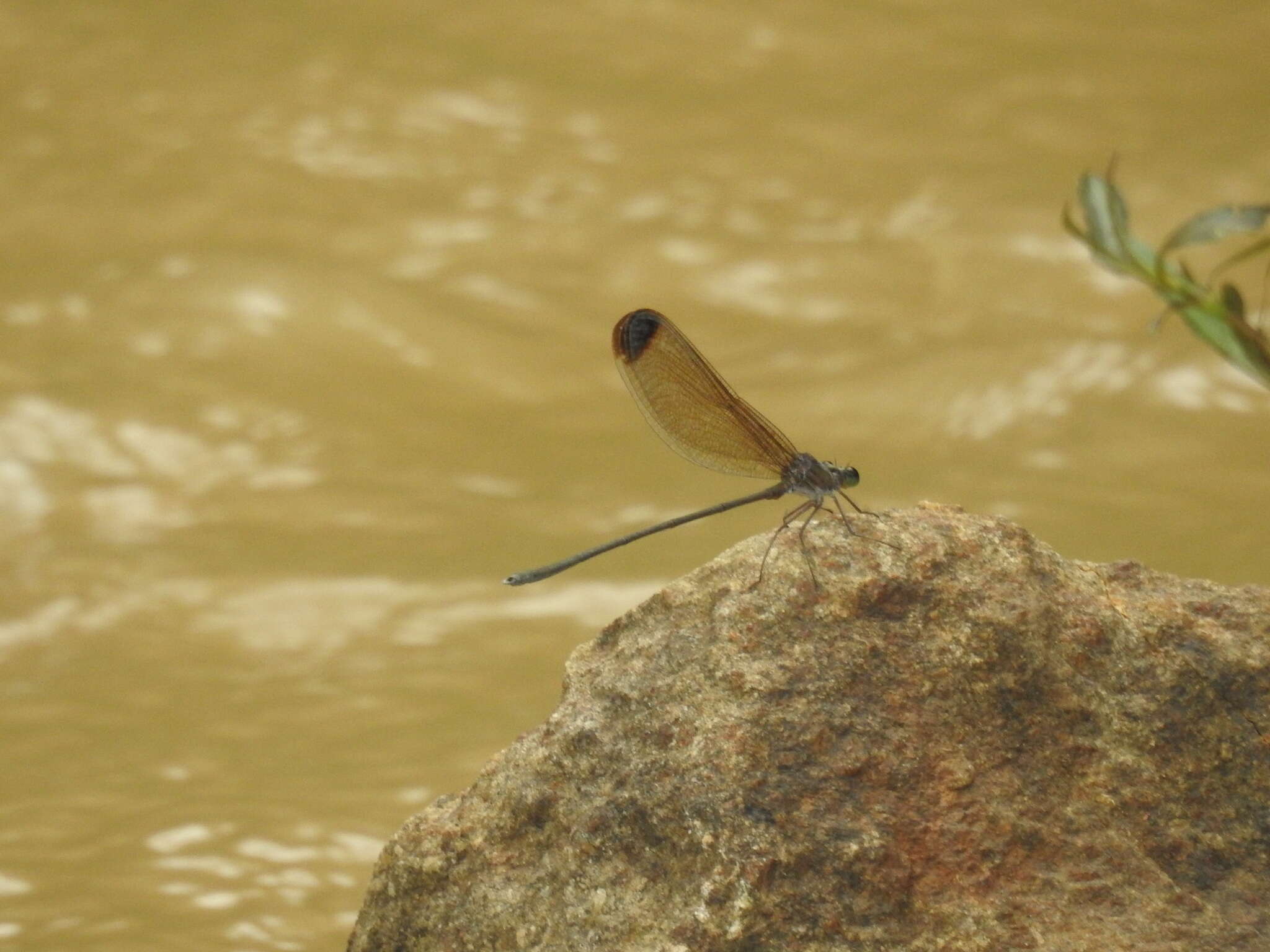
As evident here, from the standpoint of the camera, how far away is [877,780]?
1.97 meters

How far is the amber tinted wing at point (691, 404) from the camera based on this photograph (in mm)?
2469

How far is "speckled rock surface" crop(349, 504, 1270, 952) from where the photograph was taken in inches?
74.5

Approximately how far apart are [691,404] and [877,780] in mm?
776

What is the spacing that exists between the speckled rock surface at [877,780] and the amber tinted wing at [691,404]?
303mm

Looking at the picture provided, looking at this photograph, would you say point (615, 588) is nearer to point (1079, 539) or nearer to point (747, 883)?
point (1079, 539)

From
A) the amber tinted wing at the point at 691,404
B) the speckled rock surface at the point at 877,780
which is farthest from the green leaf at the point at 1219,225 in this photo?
the amber tinted wing at the point at 691,404

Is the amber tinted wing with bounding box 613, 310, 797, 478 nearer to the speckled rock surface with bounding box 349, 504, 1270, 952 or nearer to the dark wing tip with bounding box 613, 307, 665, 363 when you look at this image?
the dark wing tip with bounding box 613, 307, 665, 363

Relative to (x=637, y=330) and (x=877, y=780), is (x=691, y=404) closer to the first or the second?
(x=637, y=330)

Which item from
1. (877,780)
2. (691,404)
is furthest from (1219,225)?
(691,404)

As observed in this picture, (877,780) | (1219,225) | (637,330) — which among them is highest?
(637,330)

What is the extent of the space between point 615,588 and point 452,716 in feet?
2.40

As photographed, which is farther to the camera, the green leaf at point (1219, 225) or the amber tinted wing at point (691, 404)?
the amber tinted wing at point (691, 404)

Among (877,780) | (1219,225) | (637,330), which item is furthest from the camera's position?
(637,330)

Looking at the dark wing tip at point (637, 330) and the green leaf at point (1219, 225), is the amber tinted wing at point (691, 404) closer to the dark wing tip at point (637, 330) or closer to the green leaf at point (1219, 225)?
the dark wing tip at point (637, 330)
